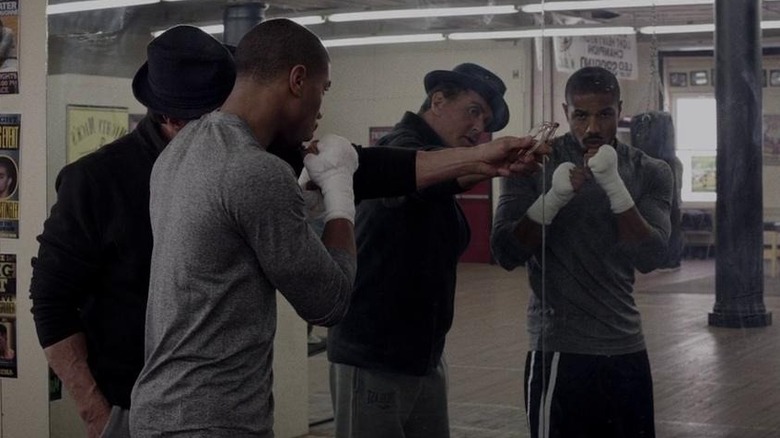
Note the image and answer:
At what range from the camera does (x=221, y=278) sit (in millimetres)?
2678

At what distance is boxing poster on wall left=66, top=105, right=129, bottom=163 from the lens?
225 inches

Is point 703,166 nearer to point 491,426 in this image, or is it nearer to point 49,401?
point 491,426

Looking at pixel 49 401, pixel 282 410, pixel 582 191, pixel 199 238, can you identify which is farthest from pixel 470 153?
pixel 49 401

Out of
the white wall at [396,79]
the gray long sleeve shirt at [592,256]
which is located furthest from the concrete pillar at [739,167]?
the white wall at [396,79]

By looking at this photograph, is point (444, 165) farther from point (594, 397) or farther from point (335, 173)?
point (594, 397)

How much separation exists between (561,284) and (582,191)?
30 centimetres

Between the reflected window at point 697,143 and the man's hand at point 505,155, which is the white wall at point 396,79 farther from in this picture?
the man's hand at point 505,155

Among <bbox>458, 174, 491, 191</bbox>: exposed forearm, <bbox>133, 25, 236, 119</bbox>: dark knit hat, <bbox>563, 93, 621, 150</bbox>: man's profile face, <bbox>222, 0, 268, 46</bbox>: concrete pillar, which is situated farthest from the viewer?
<bbox>222, 0, 268, 46</bbox>: concrete pillar

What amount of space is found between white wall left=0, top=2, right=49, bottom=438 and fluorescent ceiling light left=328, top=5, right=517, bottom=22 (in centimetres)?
152

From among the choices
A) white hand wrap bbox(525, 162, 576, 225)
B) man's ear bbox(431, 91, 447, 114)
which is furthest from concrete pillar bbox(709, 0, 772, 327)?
man's ear bbox(431, 91, 447, 114)

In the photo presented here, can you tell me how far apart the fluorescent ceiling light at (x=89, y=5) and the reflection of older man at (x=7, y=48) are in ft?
0.65

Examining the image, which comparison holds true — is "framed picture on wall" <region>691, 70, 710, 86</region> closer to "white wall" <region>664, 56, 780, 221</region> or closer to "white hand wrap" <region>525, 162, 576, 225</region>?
"white wall" <region>664, 56, 780, 221</region>

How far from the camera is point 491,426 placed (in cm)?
437

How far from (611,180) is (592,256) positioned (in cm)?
25
